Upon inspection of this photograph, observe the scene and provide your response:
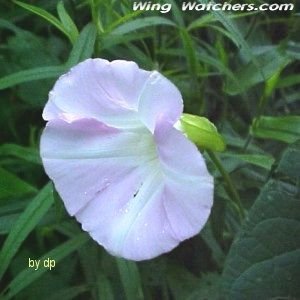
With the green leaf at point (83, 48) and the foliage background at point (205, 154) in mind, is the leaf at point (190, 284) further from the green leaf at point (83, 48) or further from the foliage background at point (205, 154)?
the green leaf at point (83, 48)

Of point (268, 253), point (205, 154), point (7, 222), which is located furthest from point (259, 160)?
point (7, 222)

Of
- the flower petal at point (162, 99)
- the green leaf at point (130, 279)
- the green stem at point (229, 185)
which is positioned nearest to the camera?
the flower petal at point (162, 99)

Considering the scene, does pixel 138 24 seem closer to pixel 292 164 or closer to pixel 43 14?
pixel 43 14

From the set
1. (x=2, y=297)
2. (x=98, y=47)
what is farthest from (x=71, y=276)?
(x=98, y=47)

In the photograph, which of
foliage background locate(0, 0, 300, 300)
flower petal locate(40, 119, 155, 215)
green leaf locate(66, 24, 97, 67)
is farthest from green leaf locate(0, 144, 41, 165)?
flower petal locate(40, 119, 155, 215)

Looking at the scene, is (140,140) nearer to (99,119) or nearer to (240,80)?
(99,119)

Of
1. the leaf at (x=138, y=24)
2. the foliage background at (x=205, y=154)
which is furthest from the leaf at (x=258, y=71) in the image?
the leaf at (x=138, y=24)
